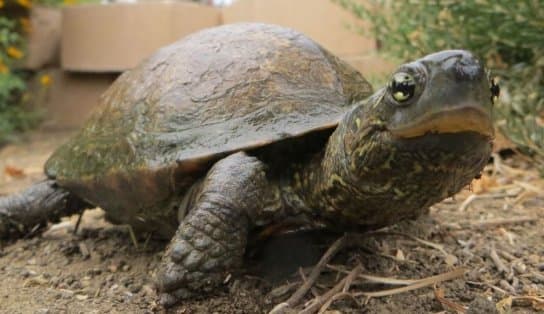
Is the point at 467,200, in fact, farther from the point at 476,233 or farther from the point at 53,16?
the point at 53,16

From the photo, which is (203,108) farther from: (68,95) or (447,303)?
(68,95)

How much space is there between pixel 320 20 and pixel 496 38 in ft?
7.05

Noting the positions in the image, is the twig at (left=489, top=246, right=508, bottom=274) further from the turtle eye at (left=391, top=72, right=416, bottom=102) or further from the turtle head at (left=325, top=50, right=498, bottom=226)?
the turtle eye at (left=391, top=72, right=416, bottom=102)

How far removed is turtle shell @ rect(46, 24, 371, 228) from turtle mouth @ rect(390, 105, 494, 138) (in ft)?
1.64

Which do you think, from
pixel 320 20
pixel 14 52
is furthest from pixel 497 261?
pixel 14 52

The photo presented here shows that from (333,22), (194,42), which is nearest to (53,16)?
(333,22)

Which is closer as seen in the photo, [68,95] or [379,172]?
[379,172]

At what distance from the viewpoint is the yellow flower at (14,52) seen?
5.90 m

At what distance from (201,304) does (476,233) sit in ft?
3.50

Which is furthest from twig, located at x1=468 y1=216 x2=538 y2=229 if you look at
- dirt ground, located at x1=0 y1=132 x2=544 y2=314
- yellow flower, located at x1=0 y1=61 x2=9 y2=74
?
yellow flower, located at x1=0 y1=61 x2=9 y2=74

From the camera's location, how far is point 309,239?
173cm

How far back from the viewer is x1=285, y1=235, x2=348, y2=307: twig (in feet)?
4.75

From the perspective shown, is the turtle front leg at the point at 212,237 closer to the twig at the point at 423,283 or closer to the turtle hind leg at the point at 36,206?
the twig at the point at 423,283

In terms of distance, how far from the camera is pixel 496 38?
2879 millimetres
